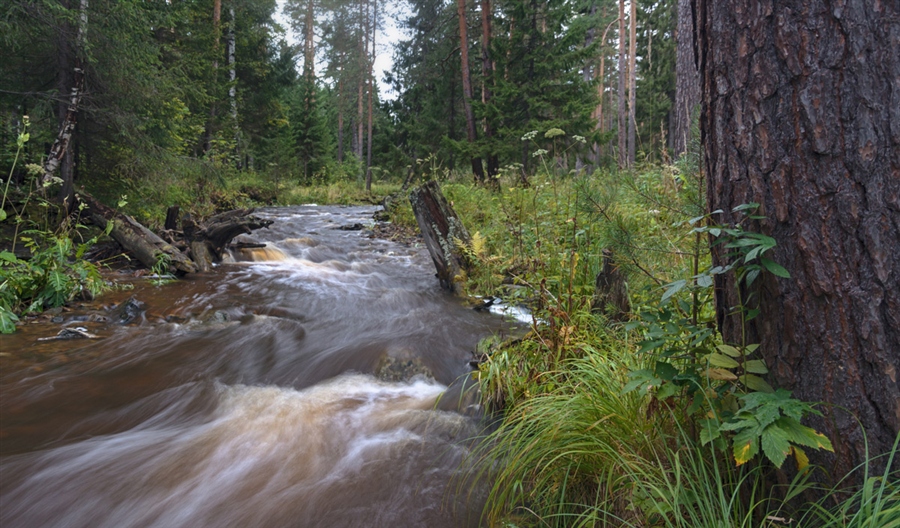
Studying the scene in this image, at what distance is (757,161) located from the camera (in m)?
1.57

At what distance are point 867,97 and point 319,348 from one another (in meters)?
4.63

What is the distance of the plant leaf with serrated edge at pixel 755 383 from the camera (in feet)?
5.12

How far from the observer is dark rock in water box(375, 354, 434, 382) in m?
4.22

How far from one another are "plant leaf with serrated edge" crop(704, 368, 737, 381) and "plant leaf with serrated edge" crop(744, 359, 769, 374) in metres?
0.05

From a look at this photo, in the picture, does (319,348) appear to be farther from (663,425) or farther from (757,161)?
(757,161)

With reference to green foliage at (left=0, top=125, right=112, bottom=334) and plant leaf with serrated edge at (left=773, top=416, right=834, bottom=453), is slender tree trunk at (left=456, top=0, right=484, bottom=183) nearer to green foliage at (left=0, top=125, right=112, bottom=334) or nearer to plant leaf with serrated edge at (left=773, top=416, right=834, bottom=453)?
green foliage at (left=0, top=125, right=112, bottom=334)

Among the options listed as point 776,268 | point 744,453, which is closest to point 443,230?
point 776,268

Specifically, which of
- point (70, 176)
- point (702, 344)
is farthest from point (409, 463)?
point (70, 176)

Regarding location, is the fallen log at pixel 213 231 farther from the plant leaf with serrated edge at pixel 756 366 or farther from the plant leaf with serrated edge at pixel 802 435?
the plant leaf with serrated edge at pixel 802 435

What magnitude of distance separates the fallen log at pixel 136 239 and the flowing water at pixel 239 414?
0.79m

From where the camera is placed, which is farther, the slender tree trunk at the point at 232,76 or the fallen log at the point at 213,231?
the slender tree trunk at the point at 232,76

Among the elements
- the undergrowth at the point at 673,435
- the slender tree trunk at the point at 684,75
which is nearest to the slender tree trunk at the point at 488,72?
the slender tree trunk at the point at 684,75

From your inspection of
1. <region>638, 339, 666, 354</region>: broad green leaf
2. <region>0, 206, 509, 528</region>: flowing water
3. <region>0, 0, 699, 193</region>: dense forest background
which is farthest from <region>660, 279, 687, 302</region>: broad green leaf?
<region>0, 0, 699, 193</region>: dense forest background

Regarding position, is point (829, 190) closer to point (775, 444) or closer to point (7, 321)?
point (775, 444)
